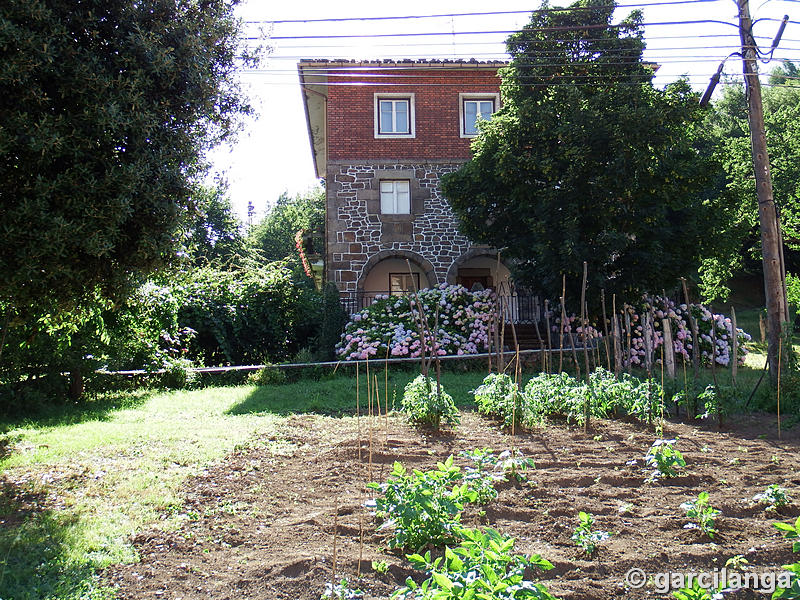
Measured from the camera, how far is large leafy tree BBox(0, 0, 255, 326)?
4.91 metres

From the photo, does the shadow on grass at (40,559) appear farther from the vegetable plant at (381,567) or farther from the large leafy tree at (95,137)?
the large leafy tree at (95,137)

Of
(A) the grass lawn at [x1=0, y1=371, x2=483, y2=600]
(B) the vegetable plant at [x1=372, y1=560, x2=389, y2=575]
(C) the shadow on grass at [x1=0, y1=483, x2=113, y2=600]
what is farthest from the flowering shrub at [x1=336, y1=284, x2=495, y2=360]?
(B) the vegetable plant at [x1=372, y1=560, x2=389, y2=575]

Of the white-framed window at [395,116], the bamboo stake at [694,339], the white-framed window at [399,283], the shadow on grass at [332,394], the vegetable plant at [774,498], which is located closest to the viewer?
the vegetable plant at [774,498]

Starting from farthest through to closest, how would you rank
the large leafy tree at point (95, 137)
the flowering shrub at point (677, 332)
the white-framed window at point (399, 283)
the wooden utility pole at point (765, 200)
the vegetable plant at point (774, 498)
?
the white-framed window at point (399, 283)
the flowering shrub at point (677, 332)
the wooden utility pole at point (765, 200)
the large leafy tree at point (95, 137)
the vegetable plant at point (774, 498)

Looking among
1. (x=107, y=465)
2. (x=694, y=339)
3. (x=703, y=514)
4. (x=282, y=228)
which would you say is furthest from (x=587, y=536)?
(x=282, y=228)

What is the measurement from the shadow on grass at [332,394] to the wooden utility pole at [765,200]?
439cm

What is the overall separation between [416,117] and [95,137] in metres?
14.2

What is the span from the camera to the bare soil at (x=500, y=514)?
338cm

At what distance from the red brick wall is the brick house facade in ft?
0.10

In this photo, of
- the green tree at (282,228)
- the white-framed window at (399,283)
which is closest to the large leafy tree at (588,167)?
the white-framed window at (399,283)

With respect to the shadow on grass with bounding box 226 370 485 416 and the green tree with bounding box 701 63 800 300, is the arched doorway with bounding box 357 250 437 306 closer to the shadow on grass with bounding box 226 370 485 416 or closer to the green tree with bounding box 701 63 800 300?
the shadow on grass with bounding box 226 370 485 416

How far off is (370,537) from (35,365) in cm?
818

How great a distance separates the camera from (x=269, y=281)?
16.5 metres

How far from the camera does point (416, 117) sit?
18.5 metres
